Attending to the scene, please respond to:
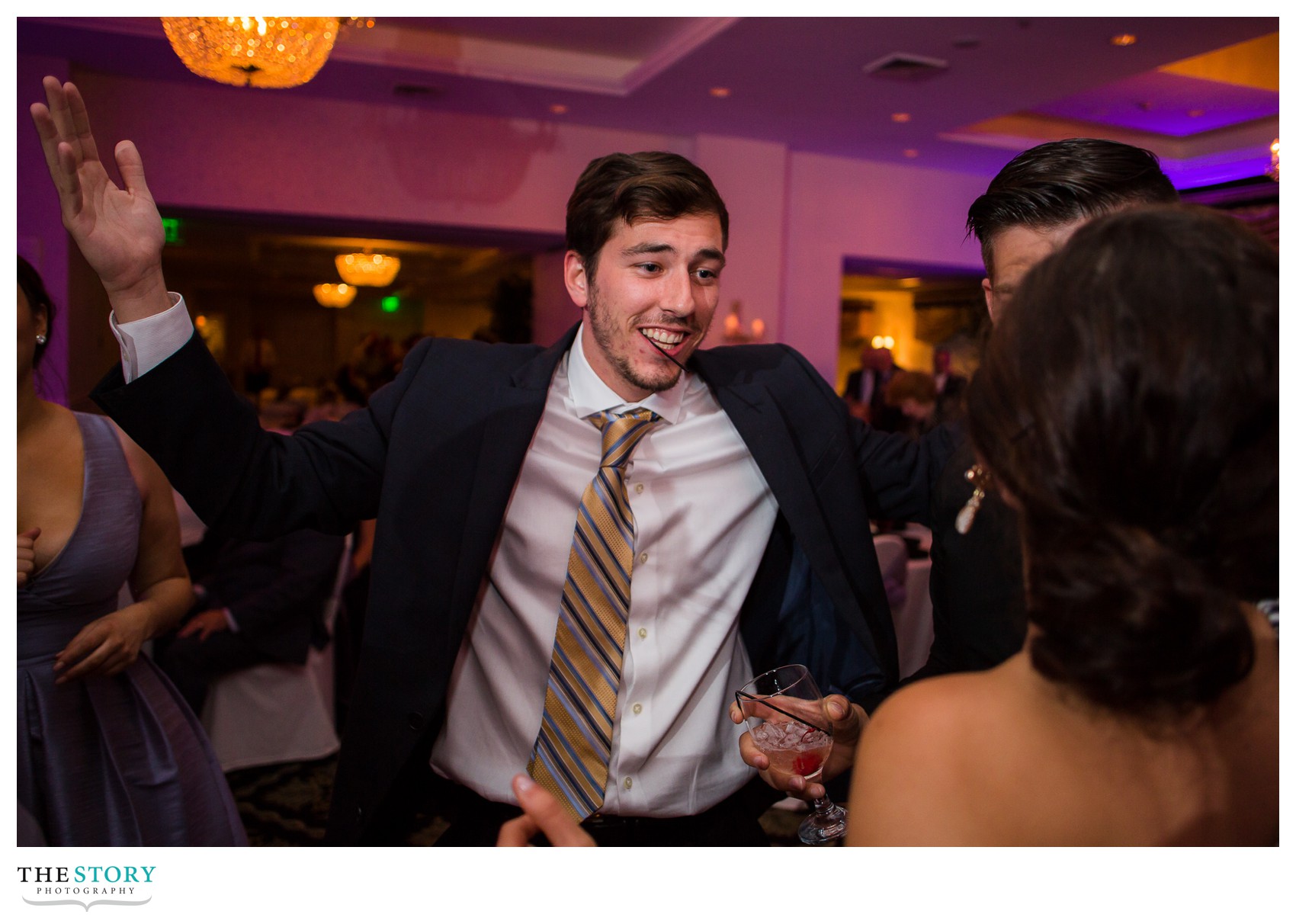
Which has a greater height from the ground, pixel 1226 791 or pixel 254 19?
pixel 254 19

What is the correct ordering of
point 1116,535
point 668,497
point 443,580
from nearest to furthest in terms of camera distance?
point 1116,535 < point 443,580 < point 668,497

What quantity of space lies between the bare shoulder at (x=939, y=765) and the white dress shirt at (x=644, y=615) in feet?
2.70

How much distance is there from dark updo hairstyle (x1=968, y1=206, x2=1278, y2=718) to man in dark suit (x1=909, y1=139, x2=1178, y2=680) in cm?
52

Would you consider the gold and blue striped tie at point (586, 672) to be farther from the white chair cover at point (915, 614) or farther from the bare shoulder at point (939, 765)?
the white chair cover at point (915, 614)

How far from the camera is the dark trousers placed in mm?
1570

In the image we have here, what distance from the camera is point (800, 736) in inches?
45.5

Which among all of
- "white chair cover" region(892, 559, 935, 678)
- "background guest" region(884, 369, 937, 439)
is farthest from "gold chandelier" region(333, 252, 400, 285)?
"white chair cover" region(892, 559, 935, 678)

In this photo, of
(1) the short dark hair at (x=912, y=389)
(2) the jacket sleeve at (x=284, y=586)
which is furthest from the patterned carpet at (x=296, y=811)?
(1) the short dark hair at (x=912, y=389)

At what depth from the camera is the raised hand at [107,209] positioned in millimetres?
1042
